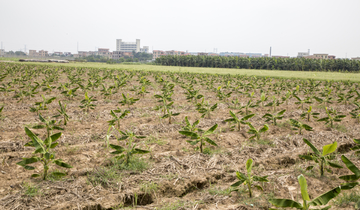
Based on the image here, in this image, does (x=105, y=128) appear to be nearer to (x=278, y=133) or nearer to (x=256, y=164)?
(x=256, y=164)

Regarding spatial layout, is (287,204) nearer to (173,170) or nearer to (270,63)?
(173,170)

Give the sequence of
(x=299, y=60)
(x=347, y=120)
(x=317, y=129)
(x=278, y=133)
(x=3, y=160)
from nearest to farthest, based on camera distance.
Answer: (x=3, y=160), (x=278, y=133), (x=317, y=129), (x=347, y=120), (x=299, y=60)

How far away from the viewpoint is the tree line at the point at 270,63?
1649 inches

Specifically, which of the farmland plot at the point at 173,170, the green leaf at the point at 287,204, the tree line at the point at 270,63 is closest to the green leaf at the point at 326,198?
→ the farmland plot at the point at 173,170

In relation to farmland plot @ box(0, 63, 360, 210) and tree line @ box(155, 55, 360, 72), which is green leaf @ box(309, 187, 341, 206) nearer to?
farmland plot @ box(0, 63, 360, 210)

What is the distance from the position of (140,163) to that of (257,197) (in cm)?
136

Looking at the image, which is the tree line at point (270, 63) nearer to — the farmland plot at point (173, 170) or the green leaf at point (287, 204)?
the farmland plot at point (173, 170)

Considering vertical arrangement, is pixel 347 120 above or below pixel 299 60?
below

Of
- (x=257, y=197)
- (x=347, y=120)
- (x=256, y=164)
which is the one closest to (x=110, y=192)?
(x=257, y=197)

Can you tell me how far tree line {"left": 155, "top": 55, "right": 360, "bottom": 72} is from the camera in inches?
1649

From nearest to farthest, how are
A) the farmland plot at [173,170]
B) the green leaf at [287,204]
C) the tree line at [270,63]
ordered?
the green leaf at [287,204]
the farmland plot at [173,170]
the tree line at [270,63]

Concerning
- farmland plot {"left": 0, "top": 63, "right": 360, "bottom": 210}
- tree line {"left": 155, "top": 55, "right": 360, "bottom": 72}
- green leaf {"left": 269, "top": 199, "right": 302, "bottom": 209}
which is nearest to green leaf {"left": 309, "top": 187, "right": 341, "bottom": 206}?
farmland plot {"left": 0, "top": 63, "right": 360, "bottom": 210}

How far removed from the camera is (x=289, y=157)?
10.6 ft

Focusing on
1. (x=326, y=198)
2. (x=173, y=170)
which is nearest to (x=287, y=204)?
(x=326, y=198)
